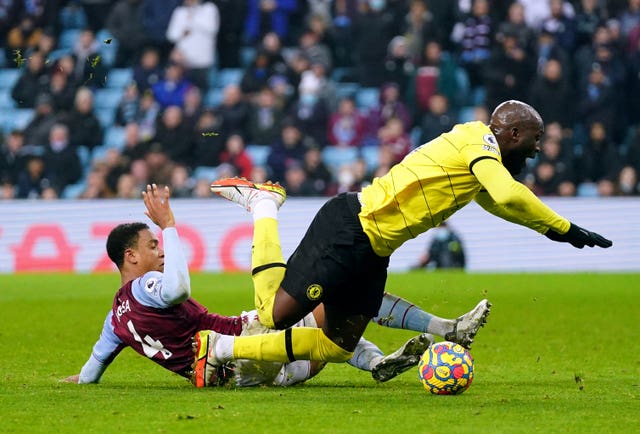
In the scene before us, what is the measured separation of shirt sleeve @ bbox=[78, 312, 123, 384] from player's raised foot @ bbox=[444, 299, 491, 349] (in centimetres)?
203

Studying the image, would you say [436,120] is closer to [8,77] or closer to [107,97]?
[107,97]

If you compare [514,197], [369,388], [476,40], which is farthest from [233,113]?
[514,197]

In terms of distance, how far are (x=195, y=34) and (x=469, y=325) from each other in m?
14.5

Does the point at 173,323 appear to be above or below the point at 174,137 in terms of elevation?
below

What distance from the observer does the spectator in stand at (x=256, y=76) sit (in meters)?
20.1

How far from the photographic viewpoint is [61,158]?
19891 mm

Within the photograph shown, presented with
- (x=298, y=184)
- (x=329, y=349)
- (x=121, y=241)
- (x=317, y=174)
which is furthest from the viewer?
(x=317, y=174)

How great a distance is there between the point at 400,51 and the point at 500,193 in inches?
552

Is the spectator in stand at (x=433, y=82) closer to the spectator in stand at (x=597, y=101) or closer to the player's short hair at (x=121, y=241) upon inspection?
the spectator in stand at (x=597, y=101)

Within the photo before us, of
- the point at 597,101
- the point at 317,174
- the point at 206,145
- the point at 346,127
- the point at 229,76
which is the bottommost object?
the point at 317,174

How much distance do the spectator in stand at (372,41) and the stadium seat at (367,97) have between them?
142mm

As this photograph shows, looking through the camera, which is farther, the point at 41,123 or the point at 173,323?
the point at 41,123

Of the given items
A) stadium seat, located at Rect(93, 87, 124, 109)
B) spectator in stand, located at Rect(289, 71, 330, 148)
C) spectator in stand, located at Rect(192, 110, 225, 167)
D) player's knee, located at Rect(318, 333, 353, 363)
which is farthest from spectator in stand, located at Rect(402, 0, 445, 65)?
player's knee, located at Rect(318, 333, 353, 363)

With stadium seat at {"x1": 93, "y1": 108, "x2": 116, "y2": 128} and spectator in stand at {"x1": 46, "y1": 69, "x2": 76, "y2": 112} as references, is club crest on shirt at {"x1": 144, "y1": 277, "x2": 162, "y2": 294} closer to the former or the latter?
spectator in stand at {"x1": 46, "y1": 69, "x2": 76, "y2": 112}
